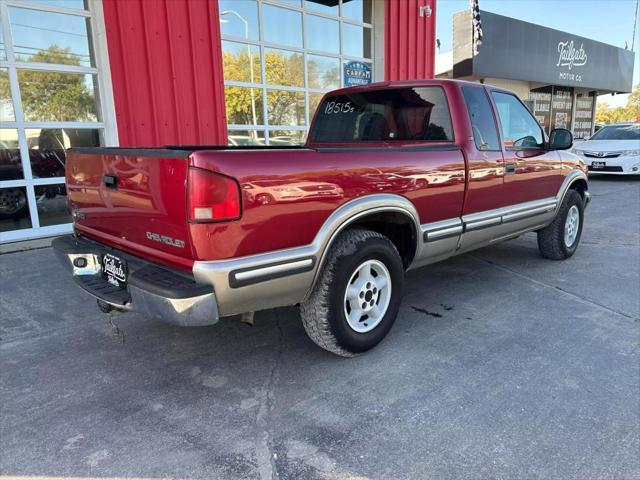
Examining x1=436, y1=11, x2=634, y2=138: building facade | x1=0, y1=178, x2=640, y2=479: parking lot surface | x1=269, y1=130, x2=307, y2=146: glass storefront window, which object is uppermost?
x1=436, y1=11, x2=634, y2=138: building facade

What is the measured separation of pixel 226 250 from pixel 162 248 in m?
0.45

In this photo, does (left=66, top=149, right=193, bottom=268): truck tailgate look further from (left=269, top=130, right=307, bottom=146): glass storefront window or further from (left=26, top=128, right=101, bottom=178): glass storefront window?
(left=269, top=130, right=307, bottom=146): glass storefront window

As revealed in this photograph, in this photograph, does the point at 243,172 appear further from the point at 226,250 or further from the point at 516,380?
the point at 516,380

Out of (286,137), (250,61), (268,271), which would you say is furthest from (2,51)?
(268,271)

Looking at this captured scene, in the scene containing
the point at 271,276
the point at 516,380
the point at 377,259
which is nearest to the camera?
the point at 271,276

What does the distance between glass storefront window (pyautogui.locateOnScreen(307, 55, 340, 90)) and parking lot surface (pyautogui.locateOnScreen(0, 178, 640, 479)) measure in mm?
6153

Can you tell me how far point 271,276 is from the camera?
261 centimetres

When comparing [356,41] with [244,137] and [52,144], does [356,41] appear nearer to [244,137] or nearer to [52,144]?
[244,137]

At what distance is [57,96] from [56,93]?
0.13ft

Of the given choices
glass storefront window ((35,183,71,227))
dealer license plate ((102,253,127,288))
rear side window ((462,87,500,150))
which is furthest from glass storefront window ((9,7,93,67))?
rear side window ((462,87,500,150))

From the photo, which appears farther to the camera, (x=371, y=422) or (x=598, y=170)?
(x=598, y=170)

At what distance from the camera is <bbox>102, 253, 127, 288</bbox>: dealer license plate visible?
283 cm

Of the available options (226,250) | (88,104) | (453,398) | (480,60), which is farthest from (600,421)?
(480,60)

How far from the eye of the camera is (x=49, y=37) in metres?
6.49
